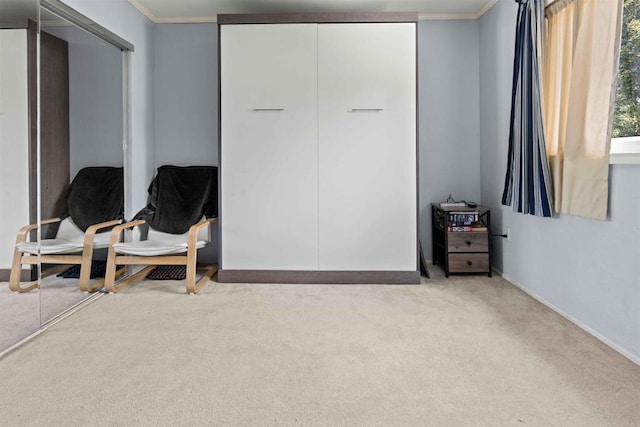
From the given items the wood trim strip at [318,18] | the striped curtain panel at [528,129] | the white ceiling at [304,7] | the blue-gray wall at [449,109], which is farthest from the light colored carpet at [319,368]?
the white ceiling at [304,7]

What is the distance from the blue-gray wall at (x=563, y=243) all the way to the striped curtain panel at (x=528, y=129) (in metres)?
0.18

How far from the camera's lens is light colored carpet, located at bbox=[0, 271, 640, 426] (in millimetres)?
1481

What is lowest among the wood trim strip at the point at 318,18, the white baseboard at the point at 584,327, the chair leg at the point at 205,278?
the white baseboard at the point at 584,327

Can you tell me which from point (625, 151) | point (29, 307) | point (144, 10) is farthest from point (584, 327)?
point (144, 10)

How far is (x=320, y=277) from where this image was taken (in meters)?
3.32

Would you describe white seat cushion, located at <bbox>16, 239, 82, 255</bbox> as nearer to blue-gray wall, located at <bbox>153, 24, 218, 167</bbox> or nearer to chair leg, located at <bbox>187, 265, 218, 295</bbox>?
chair leg, located at <bbox>187, 265, 218, 295</bbox>

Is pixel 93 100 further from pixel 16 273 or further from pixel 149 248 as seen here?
pixel 16 273

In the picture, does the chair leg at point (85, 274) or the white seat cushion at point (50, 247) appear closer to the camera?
the white seat cushion at point (50, 247)

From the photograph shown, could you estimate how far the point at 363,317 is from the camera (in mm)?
2521

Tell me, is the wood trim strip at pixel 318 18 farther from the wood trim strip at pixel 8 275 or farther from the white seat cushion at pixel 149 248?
the wood trim strip at pixel 8 275

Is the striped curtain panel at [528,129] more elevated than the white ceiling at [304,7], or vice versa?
the white ceiling at [304,7]

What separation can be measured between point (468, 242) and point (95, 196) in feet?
9.98

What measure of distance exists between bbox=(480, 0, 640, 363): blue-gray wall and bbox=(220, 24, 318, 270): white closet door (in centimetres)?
163

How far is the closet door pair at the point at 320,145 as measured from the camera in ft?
10.7
